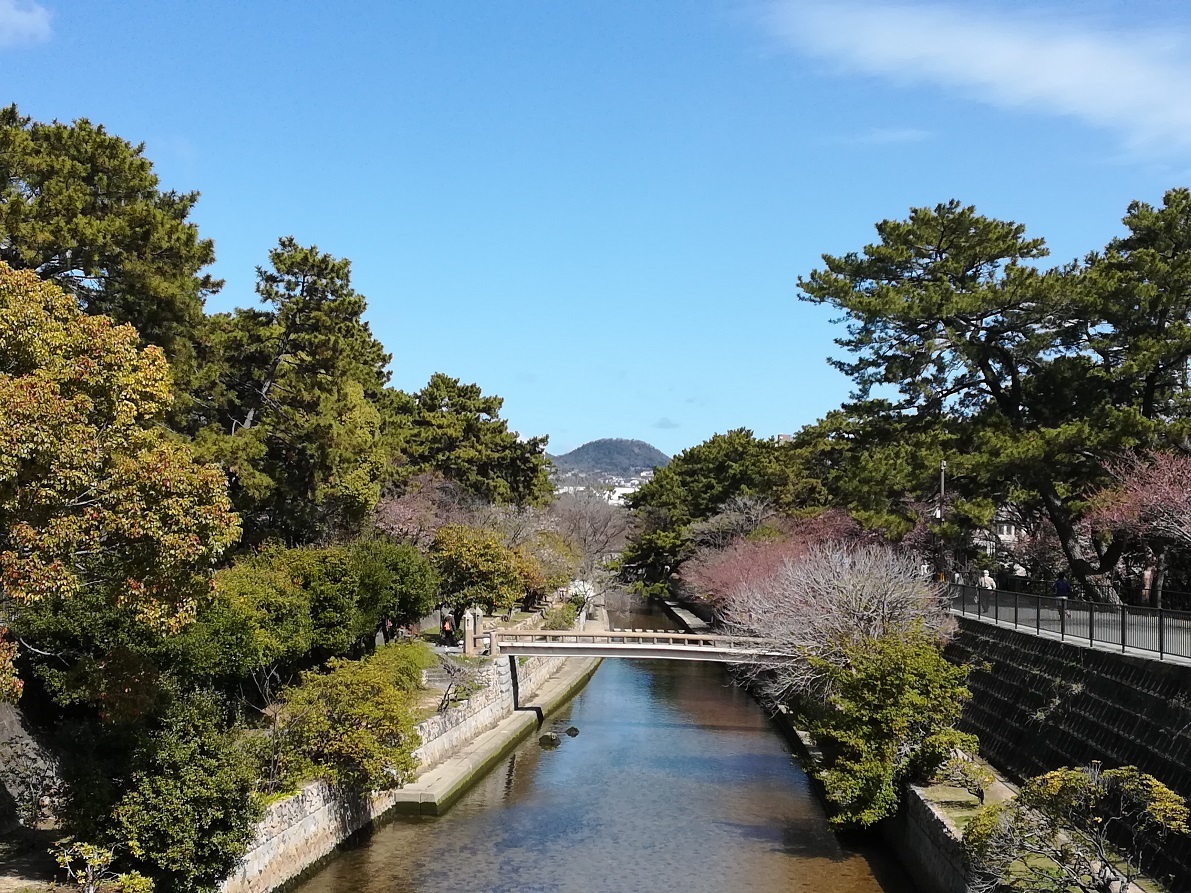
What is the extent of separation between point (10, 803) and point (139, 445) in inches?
295

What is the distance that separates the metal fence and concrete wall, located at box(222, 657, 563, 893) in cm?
1398

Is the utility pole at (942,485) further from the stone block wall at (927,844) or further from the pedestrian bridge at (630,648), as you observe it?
the stone block wall at (927,844)

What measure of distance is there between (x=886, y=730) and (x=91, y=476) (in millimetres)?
14441

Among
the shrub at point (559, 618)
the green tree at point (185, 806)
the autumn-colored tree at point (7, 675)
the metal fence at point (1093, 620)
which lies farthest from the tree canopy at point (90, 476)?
the shrub at point (559, 618)

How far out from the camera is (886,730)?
68.5 ft

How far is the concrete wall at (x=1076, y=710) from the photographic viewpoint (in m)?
15.8

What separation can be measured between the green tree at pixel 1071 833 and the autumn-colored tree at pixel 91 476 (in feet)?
34.7

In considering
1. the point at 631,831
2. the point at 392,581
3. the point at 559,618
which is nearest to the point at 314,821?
the point at 631,831

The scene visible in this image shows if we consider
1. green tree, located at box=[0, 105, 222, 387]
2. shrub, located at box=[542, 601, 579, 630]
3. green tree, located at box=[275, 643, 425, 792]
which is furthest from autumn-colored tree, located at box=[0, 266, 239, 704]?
shrub, located at box=[542, 601, 579, 630]

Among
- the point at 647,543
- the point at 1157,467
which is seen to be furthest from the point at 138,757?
the point at 647,543

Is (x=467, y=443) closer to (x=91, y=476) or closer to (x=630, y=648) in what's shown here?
(x=630, y=648)

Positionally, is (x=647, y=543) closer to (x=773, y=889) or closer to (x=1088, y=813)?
(x=773, y=889)

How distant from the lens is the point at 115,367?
1410cm

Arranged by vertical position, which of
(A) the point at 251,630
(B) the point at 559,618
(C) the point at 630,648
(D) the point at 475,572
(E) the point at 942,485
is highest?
(E) the point at 942,485
